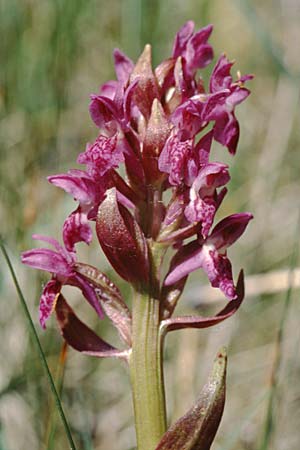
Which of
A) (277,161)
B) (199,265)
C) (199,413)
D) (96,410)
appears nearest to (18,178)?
(96,410)

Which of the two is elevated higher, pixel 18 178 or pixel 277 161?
pixel 18 178

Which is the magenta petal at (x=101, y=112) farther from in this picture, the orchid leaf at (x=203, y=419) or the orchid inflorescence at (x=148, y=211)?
the orchid leaf at (x=203, y=419)

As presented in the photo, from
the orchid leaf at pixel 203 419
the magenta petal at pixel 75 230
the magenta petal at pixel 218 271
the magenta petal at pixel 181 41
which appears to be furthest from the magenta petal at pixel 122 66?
the orchid leaf at pixel 203 419

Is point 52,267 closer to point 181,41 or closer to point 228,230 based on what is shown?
point 228,230

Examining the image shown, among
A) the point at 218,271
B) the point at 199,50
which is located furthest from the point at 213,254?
the point at 199,50

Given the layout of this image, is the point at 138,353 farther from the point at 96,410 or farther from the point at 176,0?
the point at 176,0

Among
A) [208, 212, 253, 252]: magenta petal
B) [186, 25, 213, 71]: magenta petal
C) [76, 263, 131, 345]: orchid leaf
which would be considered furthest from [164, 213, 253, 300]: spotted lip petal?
[186, 25, 213, 71]: magenta petal

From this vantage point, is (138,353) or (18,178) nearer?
(138,353)
